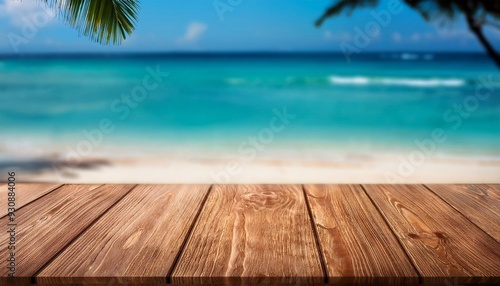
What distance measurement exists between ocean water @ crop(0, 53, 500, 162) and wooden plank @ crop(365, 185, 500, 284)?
266 centimetres

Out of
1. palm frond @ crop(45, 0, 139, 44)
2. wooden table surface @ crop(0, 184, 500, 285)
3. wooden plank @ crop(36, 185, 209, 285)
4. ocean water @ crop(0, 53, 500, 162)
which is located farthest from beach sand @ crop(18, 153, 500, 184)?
wooden plank @ crop(36, 185, 209, 285)

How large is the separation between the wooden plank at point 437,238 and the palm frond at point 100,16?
1.17 metres

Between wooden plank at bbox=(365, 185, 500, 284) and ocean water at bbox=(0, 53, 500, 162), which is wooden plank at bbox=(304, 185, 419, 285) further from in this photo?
ocean water at bbox=(0, 53, 500, 162)

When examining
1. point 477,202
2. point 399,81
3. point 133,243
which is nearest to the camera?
point 133,243

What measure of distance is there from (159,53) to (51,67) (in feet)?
8.25

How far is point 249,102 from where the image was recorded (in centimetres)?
676

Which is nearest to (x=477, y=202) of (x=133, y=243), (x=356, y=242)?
(x=356, y=242)

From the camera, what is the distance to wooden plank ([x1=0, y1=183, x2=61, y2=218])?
144 centimetres

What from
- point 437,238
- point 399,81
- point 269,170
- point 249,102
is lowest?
point 269,170

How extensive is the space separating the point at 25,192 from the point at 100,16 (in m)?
0.75

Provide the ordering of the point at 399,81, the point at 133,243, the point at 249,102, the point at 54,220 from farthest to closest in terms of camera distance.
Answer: the point at 399,81 < the point at 249,102 < the point at 54,220 < the point at 133,243

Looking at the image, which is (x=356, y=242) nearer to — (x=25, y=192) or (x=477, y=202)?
(x=477, y=202)

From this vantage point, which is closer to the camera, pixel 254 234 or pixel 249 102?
pixel 254 234

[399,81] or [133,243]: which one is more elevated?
[399,81]
